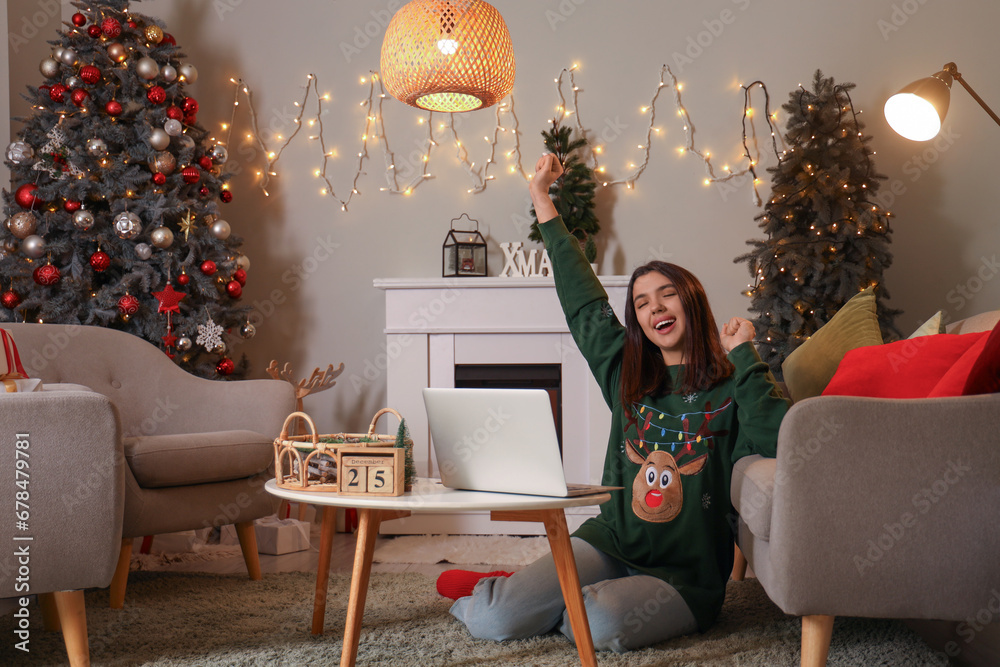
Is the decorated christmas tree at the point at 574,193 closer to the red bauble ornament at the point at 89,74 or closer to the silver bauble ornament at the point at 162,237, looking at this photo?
the silver bauble ornament at the point at 162,237

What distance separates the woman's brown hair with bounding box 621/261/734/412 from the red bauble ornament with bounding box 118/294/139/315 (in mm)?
2031

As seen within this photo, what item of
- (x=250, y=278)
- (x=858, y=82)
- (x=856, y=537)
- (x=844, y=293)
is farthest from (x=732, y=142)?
(x=856, y=537)

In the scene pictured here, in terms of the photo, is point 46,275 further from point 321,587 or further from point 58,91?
point 321,587

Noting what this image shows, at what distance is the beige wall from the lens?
3.48m

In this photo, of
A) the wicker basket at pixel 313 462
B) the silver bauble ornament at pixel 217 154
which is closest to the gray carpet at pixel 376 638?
the wicker basket at pixel 313 462

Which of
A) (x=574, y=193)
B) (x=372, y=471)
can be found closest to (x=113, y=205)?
(x=574, y=193)

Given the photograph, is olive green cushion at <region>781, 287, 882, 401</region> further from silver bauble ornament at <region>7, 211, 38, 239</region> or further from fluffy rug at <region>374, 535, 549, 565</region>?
silver bauble ornament at <region>7, 211, 38, 239</region>

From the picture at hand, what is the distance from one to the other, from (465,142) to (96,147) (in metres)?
1.55

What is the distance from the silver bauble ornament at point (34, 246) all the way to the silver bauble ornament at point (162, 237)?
388 millimetres

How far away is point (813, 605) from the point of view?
138 cm

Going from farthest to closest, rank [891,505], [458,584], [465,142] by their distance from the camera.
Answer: [465,142]
[458,584]
[891,505]

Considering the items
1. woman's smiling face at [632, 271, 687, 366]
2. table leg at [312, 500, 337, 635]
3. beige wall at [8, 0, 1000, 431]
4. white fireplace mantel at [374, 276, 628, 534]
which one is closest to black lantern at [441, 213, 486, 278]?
beige wall at [8, 0, 1000, 431]

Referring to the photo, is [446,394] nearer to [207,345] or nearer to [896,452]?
[896,452]

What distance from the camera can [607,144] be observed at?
12.0 feet
